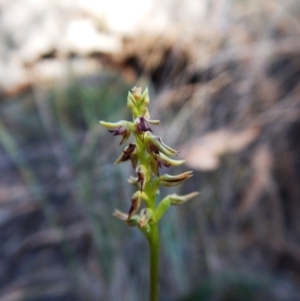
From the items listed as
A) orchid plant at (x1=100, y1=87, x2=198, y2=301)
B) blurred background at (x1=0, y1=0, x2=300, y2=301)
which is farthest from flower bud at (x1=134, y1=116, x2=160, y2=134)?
blurred background at (x1=0, y1=0, x2=300, y2=301)

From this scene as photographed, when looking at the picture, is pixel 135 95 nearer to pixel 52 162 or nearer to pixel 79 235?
pixel 79 235

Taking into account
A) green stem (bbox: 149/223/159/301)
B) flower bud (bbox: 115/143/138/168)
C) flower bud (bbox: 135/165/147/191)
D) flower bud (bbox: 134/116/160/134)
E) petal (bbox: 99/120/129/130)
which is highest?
petal (bbox: 99/120/129/130)

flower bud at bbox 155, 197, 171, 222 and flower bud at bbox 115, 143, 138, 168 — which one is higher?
flower bud at bbox 115, 143, 138, 168

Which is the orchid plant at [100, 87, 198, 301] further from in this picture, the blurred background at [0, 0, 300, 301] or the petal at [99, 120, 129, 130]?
the blurred background at [0, 0, 300, 301]

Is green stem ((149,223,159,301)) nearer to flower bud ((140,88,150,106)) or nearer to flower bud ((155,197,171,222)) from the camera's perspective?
flower bud ((155,197,171,222))

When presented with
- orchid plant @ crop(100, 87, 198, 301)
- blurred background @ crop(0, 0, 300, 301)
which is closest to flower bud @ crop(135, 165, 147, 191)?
orchid plant @ crop(100, 87, 198, 301)

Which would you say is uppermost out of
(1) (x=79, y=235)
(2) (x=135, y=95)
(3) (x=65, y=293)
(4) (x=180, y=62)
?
(4) (x=180, y=62)

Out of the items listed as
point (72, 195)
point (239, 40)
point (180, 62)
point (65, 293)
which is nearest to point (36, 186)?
→ point (72, 195)

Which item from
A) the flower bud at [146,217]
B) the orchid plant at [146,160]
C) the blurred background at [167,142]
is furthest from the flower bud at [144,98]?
the blurred background at [167,142]

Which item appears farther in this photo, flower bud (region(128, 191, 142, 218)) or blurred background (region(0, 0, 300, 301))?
blurred background (region(0, 0, 300, 301))
